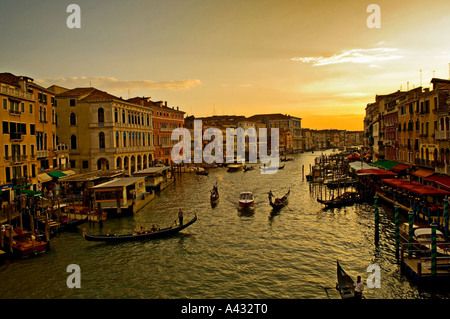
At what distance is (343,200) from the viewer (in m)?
A: 25.3

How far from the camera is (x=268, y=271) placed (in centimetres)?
1330

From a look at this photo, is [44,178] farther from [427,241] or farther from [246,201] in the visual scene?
[427,241]

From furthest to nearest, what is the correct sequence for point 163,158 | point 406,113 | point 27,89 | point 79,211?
1. point 163,158
2. point 406,113
3. point 27,89
4. point 79,211

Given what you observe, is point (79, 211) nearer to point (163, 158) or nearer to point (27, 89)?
point (27, 89)

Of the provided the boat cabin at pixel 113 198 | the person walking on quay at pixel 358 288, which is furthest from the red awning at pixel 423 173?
the boat cabin at pixel 113 198

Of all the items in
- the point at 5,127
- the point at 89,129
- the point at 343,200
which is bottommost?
the point at 343,200

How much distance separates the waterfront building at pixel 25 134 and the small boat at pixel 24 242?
18.8ft

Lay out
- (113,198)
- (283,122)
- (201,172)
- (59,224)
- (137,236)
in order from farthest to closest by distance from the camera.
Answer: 1. (283,122)
2. (201,172)
3. (113,198)
4. (59,224)
5. (137,236)

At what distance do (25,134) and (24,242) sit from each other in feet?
35.0

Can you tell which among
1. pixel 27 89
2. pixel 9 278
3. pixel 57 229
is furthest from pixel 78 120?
pixel 9 278

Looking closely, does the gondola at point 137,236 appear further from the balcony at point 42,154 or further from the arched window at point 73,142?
the arched window at point 73,142

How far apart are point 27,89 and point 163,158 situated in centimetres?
2696

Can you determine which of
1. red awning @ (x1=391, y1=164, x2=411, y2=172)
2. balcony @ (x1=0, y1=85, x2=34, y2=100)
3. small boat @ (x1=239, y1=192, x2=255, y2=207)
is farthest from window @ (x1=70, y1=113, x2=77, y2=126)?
red awning @ (x1=391, y1=164, x2=411, y2=172)

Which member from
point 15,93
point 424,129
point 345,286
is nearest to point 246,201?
point 345,286
